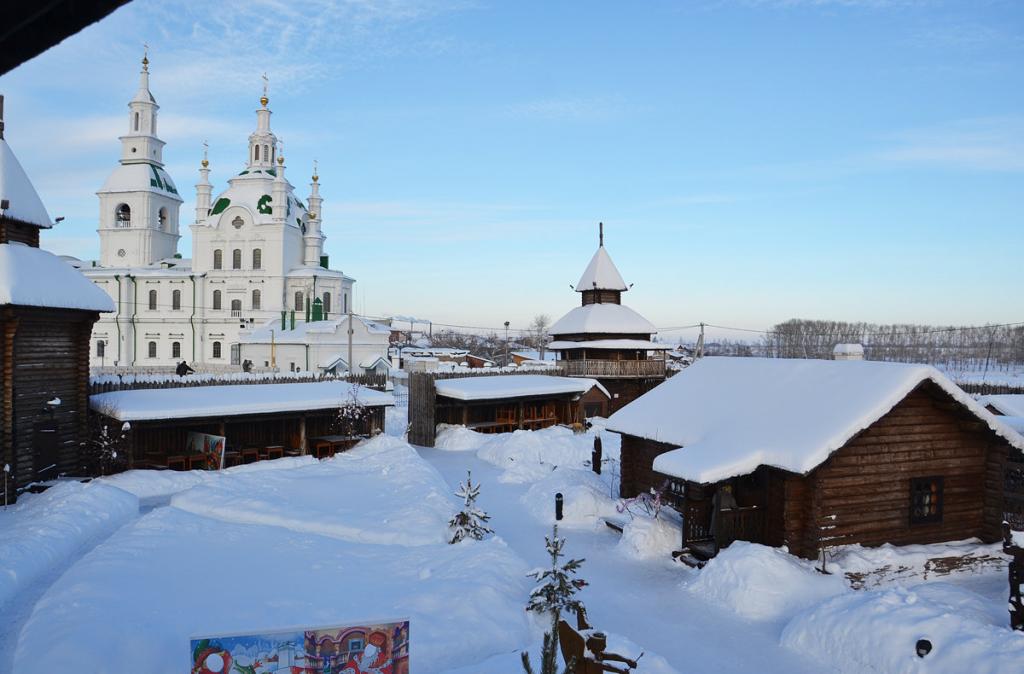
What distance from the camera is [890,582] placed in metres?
11.9

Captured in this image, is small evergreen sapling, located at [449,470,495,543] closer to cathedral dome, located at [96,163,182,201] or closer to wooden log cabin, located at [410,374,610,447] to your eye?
wooden log cabin, located at [410,374,610,447]

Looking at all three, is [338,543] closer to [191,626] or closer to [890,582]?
[191,626]

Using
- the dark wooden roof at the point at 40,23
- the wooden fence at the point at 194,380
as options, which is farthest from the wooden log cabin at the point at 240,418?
the dark wooden roof at the point at 40,23

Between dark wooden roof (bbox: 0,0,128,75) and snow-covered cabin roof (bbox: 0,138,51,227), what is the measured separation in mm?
16544

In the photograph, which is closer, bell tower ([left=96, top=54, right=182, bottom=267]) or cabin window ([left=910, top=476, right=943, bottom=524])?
cabin window ([left=910, top=476, right=943, bottom=524])

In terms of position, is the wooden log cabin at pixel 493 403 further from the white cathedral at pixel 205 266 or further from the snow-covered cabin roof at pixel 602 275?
the white cathedral at pixel 205 266

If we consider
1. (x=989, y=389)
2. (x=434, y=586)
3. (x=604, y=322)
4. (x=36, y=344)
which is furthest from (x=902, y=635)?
(x=604, y=322)

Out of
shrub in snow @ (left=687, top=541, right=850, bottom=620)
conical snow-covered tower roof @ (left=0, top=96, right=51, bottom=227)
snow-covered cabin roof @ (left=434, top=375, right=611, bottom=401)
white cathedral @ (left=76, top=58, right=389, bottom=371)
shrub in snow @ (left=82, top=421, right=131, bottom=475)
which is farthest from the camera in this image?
white cathedral @ (left=76, top=58, right=389, bottom=371)

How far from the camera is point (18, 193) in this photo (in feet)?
59.8

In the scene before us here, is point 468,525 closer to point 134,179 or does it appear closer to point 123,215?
point 134,179

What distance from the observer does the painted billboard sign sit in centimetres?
584

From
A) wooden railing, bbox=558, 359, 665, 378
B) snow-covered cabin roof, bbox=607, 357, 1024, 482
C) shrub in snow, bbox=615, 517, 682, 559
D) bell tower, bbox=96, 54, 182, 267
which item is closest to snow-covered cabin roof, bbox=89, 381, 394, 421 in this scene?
snow-covered cabin roof, bbox=607, 357, 1024, 482

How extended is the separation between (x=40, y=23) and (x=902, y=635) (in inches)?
418

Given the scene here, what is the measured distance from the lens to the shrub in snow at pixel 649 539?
44.5 ft
